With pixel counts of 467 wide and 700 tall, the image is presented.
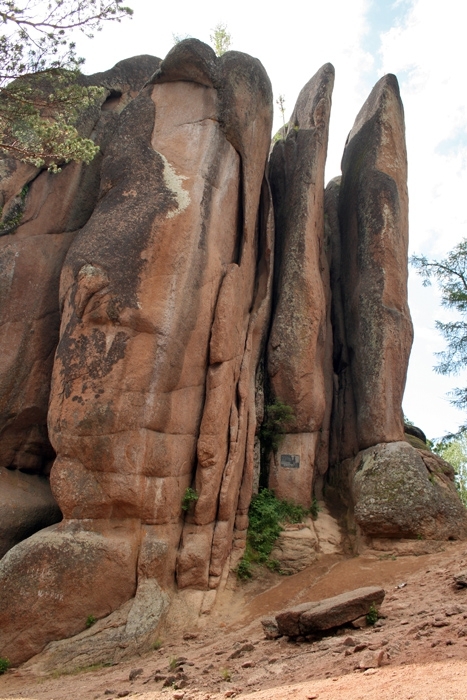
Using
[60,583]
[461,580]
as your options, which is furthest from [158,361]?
[461,580]

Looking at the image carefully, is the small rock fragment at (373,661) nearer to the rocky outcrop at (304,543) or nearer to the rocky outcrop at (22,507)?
the rocky outcrop at (304,543)

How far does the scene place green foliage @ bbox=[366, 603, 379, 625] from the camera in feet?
23.2

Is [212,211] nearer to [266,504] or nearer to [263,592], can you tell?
[266,504]

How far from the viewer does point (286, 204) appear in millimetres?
15188

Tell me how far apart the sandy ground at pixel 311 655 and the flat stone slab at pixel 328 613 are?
15cm

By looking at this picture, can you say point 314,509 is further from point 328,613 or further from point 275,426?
point 328,613

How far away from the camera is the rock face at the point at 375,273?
13.3 m

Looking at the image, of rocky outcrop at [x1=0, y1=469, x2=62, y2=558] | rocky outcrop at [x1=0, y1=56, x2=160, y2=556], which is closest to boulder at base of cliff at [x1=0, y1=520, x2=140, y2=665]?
rocky outcrop at [x1=0, y1=469, x2=62, y2=558]

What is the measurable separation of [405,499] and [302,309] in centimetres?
488

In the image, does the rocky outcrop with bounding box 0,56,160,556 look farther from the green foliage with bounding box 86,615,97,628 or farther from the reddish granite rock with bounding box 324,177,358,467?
the reddish granite rock with bounding box 324,177,358,467

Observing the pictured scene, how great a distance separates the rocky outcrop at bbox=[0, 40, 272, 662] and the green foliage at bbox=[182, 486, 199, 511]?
0.07m

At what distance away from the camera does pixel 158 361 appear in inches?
400

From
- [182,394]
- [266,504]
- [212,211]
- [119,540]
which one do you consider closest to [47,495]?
[119,540]

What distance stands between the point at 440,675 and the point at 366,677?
70 centimetres
